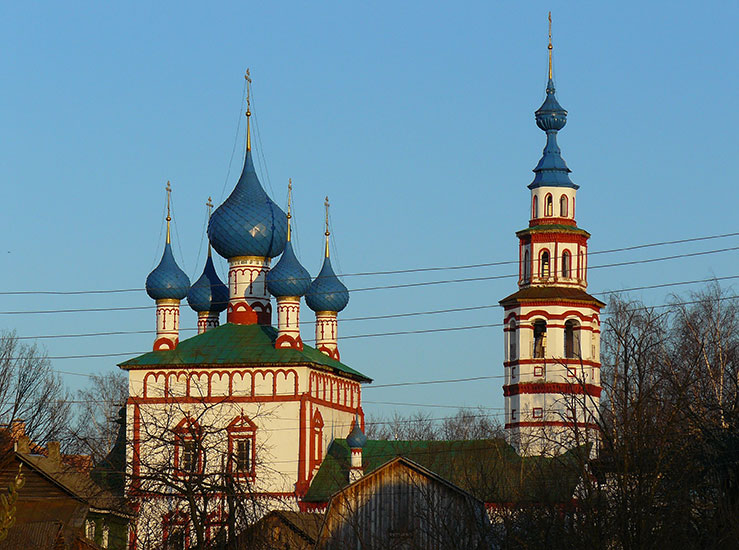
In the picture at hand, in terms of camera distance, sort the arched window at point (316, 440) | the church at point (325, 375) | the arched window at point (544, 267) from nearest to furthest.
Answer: the church at point (325, 375) → the arched window at point (544, 267) → the arched window at point (316, 440)

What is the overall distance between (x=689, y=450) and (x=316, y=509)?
21.0 metres

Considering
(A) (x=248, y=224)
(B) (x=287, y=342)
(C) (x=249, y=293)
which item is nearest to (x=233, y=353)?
(B) (x=287, y=342)

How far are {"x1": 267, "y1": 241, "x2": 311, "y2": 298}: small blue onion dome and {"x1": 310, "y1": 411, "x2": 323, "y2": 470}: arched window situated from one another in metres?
3.47

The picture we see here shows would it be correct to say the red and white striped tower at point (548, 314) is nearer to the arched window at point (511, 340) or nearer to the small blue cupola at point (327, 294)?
the arched window at point (511, 340)

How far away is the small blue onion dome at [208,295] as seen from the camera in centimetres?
4753

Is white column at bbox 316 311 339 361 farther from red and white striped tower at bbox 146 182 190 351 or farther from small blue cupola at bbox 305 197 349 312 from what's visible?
red and white striped tower at bbox 146 182 190 351

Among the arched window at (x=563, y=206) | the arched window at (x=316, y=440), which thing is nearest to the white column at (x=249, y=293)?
the arched window at (x=316, y=440)

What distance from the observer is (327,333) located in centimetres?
4584

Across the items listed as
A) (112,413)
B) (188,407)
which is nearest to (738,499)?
(188,407)

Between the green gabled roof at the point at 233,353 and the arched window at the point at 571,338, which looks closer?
the arched window at the point at 571,338

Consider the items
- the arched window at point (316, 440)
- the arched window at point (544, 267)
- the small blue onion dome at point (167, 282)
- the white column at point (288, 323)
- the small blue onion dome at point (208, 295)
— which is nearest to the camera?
the arched window at point (544, 267)

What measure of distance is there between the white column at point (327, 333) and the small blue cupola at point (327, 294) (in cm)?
26

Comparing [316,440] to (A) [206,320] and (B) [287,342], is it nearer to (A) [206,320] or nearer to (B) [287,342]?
(B) [287,342]

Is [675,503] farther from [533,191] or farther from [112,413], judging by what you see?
[112,413]
